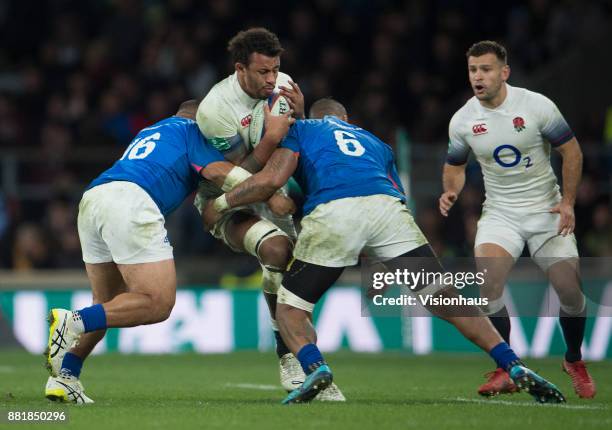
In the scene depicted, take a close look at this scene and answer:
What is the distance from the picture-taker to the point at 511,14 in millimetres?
17953

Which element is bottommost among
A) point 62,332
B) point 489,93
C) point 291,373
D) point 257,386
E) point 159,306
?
point 257,386

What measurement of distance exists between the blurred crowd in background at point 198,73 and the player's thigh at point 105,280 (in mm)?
7571

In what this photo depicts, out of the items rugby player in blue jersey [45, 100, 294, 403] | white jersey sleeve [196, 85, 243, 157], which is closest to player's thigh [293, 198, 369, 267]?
rugby player in blue jersey [45, 100, 294, 403]

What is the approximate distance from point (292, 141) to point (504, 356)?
1986mm

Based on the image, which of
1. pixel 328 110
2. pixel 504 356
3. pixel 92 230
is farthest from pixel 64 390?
pixel 504 356

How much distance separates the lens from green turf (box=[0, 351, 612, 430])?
703cm

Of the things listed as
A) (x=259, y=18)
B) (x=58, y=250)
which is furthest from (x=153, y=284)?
(x=259, y=18)

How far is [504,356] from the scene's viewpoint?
26.1ft

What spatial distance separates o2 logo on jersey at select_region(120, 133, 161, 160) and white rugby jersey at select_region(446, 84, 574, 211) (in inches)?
94.6

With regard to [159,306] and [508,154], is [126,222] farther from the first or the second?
[508,154]

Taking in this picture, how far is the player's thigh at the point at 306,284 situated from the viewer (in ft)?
26.5

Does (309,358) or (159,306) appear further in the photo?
(159,306)

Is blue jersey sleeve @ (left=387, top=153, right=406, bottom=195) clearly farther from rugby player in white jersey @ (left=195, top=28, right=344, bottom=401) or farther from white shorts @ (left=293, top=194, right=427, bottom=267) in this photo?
rugby player in white jersey @ (left=195, top=28, right=344, bottom=401)

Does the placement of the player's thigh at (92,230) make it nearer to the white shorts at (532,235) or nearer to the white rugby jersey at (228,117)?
the white rugby jersey at (228,117)
